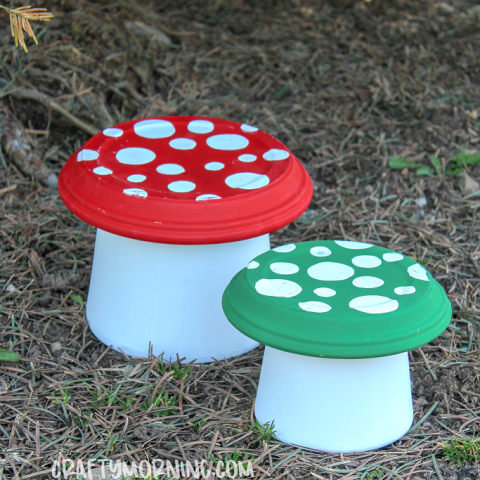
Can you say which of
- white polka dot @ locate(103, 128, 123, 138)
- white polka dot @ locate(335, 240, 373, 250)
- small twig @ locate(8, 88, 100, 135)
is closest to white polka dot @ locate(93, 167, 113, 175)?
white polka dot @ locate(103, 128, 123, 138)

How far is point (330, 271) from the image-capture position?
1796 mm

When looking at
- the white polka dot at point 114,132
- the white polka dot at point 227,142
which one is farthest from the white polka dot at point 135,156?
the white polka dot at point 227,142

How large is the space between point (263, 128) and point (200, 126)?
1118 mm

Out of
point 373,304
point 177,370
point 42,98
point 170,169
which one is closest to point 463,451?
point 373,304

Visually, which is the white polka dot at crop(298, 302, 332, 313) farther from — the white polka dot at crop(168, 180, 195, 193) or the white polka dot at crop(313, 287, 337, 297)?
the white polka dot at crop(168, 180, 195, 193)

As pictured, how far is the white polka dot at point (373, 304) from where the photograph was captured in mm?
1608

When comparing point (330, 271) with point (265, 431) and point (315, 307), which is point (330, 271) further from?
point (265, 431)

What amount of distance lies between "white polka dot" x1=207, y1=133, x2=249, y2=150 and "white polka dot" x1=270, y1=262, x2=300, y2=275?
592mm

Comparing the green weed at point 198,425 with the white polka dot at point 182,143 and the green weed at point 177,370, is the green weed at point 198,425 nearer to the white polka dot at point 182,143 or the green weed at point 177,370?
the green weed at point 177,370

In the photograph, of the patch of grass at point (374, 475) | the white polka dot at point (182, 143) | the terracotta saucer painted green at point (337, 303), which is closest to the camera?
the terracotta saucer painted green at point (337, 303)

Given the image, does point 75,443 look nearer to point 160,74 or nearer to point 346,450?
point 346,450

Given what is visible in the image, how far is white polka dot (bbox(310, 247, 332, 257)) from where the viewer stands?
6.21 feet

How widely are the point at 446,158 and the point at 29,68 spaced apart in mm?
2249

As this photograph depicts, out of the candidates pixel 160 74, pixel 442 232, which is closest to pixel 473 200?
pixel 442 232
